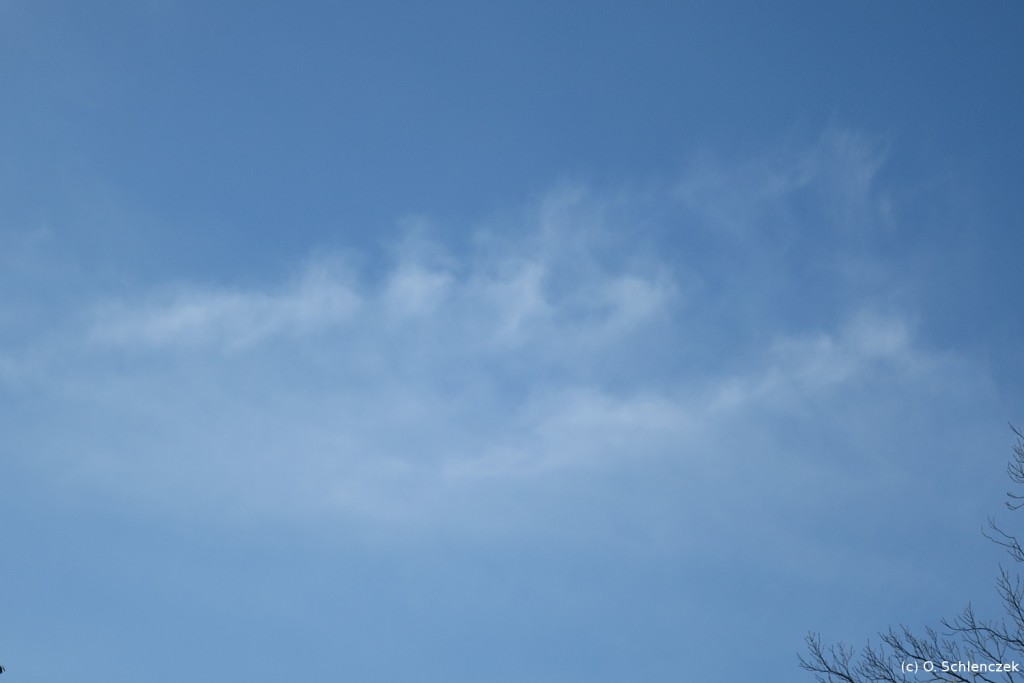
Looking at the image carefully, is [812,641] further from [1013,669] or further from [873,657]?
[1013,669]

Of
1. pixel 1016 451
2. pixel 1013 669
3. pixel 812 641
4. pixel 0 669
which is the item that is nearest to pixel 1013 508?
pixel 1016 451

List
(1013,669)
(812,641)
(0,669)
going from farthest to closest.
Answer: (0,669) → (812,641) → (1013,669)

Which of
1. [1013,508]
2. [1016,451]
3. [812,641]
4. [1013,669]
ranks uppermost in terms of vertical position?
[1016,451]

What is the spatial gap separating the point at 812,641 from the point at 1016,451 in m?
5.34

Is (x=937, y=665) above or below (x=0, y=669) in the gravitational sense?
below

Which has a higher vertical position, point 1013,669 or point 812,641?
point 812,641

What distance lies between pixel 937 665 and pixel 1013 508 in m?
3.26

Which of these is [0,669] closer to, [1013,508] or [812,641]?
[812,641]

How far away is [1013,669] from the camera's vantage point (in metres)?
14.4

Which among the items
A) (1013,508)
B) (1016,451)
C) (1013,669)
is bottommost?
(1013,669)

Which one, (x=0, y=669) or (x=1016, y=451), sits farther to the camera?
(x=0, y=669)

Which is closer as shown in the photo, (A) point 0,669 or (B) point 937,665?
(B) point 937,665

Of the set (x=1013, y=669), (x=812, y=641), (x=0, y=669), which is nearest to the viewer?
(x=1013, y=669)

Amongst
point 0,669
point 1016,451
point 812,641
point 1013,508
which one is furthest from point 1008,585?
point 0,669
